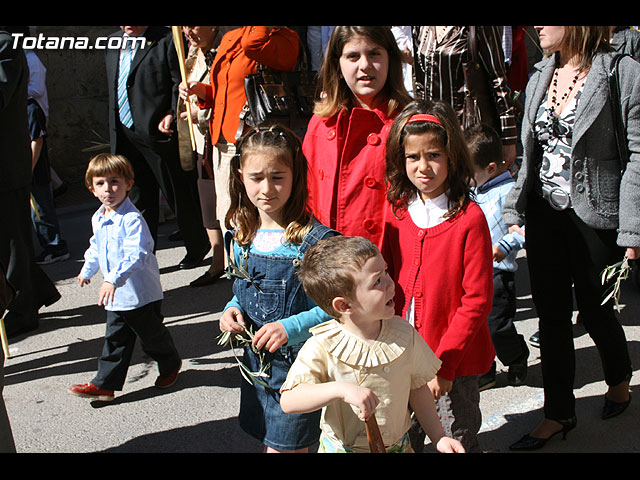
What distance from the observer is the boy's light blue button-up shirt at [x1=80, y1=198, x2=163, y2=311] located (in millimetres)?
4117

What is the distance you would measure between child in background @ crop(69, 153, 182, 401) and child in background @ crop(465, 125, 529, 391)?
1.82 metres

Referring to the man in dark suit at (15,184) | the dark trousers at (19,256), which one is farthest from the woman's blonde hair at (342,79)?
the dark trousers at (19,256)

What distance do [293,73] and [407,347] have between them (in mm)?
3027

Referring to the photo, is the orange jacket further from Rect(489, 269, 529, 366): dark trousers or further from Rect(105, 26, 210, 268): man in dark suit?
Rect(489, 269, 529, 366): dark trousers

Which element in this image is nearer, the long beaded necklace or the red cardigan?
the red cardigan

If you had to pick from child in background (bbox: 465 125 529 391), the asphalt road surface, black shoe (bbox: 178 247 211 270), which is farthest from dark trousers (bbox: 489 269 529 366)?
black shoe (bbox: 178 247 211 270)

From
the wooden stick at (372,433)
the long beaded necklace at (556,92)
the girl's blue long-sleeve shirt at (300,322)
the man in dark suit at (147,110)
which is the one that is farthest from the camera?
the man in dark suit at (147,110)

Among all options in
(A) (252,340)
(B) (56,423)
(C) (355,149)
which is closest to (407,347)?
(A) (252,340)

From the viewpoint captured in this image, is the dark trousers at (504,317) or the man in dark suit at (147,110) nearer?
the dark trousers at (504,317)

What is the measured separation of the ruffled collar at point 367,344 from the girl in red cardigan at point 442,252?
34 centimetres

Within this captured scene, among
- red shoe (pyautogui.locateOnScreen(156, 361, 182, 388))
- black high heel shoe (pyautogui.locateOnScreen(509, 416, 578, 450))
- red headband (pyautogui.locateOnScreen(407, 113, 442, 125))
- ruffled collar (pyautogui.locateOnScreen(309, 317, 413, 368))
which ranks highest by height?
red headband (pyautogui.locateOnScreen(407, 113, 442, 125))

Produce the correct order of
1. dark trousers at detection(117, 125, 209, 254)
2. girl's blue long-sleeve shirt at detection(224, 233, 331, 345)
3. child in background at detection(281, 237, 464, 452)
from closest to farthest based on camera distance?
child in background at detection(281, 237, 464, 452), girl's blue long-sleeve shirt at detection(224, 233, 331, 345), dark trousers at detection(117, 125, 209, 254)

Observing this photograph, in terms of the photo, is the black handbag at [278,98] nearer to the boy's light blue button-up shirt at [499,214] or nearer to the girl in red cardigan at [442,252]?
the boy's light blue button-up shirt at [499,214]

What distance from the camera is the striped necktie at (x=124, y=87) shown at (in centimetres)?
593
